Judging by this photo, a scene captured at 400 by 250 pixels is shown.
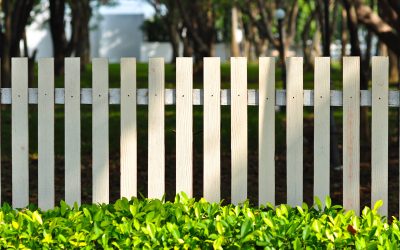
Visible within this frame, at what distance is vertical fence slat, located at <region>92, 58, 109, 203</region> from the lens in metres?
6.27

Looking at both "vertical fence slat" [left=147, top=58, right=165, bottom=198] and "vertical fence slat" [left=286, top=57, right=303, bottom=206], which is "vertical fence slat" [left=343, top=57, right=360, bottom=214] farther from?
"vertical fence slat" [left=147, top=58, right=165, bottom=198]

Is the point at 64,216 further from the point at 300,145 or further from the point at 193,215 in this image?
Answer: the point at 300,145

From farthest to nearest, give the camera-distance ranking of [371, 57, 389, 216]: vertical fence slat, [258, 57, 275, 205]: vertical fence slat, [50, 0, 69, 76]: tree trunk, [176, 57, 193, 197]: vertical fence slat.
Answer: [50, 0, 69, 76]: tree trunk → [176, 57, 193, 197]: vertical fence slat → [258, 57, 275, 205]: vertical fence slat → [371, 57, 389, 216]: vertical fence slat

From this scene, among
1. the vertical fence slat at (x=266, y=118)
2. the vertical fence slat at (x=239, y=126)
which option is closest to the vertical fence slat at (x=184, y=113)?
the vertical fence slat at (x=239, y=126)

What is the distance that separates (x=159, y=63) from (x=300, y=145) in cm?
114

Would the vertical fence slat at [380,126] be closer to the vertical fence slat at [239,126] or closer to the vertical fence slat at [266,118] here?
the vertical fence slat at [266,118]

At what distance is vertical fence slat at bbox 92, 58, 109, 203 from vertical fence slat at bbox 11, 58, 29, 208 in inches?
20.2

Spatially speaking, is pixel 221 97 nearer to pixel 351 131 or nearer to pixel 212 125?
pixel 212 125

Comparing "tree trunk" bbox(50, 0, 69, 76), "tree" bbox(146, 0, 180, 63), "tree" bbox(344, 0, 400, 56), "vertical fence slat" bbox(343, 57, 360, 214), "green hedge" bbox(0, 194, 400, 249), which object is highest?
"tree" bbox(146, 0, 180, 63)

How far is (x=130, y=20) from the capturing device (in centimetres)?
6800

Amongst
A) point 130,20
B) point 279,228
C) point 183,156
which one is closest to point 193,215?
point 279,228

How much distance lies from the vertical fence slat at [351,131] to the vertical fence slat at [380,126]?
11 centimetres

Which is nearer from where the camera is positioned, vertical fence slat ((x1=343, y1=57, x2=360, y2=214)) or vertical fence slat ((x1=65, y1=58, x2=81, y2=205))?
vertical fence slat ((x1=343, y1=57, x2=360, y2=214))

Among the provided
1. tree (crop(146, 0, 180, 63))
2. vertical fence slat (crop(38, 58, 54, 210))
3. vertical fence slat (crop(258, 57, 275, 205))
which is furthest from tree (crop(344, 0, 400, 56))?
tree (crop(146, 0, 180, 63))
